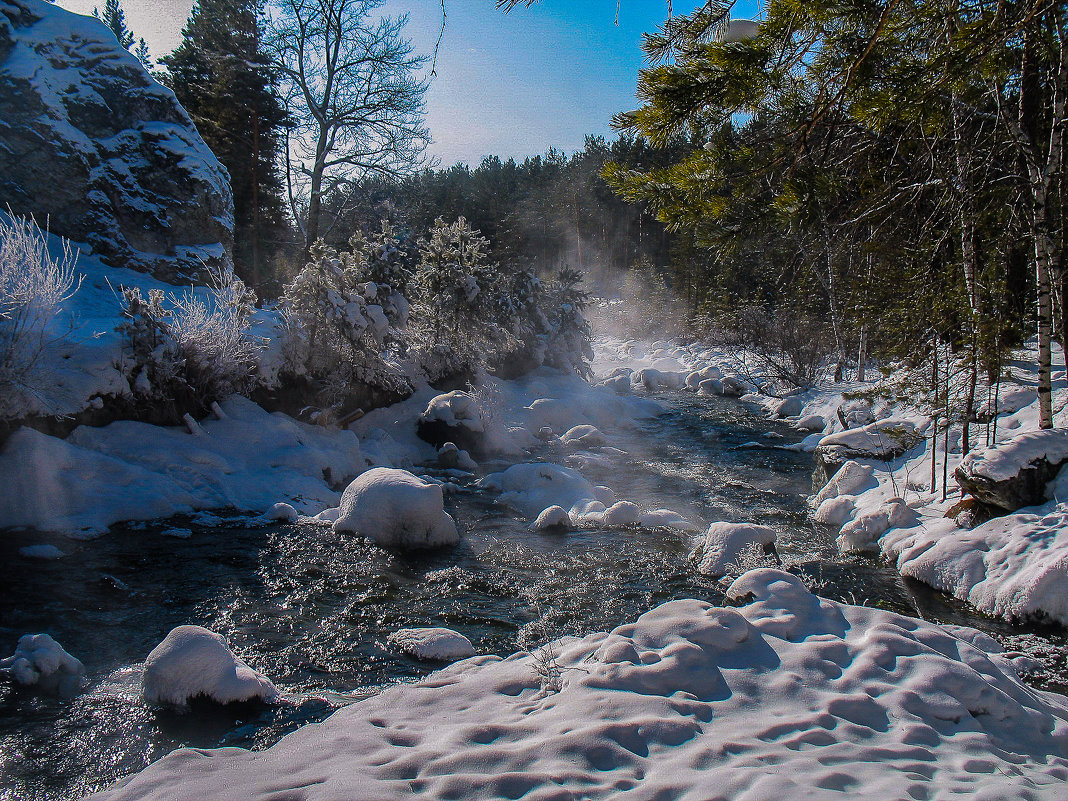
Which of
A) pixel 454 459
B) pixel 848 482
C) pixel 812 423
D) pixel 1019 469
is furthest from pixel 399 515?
pixel 812 423

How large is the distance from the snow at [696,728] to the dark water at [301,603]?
105 centimetres

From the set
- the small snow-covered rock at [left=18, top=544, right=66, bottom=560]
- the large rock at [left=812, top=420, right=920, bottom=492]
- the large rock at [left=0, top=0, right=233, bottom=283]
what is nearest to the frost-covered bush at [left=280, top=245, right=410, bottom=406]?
the large rock at [left=0, top=0, right=233, bottom=283]

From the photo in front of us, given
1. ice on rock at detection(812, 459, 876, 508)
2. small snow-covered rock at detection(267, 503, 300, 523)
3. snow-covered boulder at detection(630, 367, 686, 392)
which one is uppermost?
snow-covered boulder at detection(630, 367, 686, 392)

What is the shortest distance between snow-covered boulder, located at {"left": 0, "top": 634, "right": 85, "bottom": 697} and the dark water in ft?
0.39

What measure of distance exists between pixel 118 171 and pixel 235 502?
36.4 ft

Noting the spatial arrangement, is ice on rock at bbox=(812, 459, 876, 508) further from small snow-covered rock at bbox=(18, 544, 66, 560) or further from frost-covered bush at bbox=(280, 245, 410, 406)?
small snow-covered rock at bbox=(18, 544, 66, 560)

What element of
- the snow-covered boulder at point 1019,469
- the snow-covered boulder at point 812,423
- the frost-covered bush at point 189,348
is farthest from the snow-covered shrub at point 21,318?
the snow-covered boulder at point 812,423

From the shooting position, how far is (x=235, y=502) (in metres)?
9.12

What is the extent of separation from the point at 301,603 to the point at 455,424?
7.64 meters

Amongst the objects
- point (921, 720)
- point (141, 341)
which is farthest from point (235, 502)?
point (921, 720)

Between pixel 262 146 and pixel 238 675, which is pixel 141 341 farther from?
pixel 262 146

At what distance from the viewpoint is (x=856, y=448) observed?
1084cm

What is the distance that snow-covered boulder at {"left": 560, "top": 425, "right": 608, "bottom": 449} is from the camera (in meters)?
14.7

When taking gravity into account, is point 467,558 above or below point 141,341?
below
